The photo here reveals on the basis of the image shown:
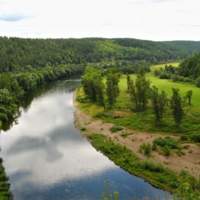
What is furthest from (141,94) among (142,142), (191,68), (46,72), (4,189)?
(46,72)

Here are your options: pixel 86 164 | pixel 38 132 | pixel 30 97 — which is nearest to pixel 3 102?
pixel 38 132

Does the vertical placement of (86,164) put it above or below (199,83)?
below

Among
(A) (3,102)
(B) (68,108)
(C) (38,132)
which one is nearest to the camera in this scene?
(C) (38,132)

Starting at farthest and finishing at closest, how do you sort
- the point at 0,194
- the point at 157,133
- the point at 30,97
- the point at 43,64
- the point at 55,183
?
1. the point at 43,64
2. the point at 30,97
3. the point at 157,133
4. the point at 55,183
5. the point at 0,194

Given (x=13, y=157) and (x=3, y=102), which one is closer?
(x=13, y=157)

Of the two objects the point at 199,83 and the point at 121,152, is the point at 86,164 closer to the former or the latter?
the point at 121,152

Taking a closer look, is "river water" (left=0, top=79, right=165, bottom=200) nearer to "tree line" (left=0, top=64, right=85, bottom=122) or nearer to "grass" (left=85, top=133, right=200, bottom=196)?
"grass" (left=85, top=133, right=200, bottom=196)

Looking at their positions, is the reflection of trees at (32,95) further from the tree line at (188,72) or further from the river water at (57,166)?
the tree line at (188,72)

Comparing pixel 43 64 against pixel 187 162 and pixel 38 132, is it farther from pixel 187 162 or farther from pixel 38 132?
pixel 187 162
